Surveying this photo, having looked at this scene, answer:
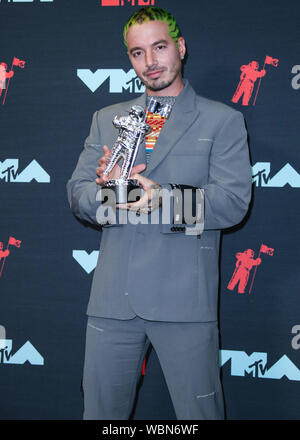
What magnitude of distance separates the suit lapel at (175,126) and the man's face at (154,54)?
8 centimetres

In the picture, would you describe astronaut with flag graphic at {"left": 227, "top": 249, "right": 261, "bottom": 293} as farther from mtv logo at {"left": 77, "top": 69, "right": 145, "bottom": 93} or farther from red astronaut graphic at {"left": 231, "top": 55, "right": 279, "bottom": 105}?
mtv logo at {"left": 77, "top": 69, "right": 145, "bottom": 93}

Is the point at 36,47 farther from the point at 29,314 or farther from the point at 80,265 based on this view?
the point at 29,314

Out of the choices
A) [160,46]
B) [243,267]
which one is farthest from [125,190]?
[243,267]

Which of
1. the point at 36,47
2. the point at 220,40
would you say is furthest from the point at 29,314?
the point at 220,40

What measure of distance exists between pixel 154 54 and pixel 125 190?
54 centimetres

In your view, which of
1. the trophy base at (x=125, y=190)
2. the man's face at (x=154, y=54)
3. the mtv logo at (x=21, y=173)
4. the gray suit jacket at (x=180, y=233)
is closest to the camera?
the trophy base at (x=125, y=190)

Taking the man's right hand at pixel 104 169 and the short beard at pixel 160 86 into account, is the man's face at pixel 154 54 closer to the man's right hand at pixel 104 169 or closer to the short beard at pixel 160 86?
the short beard at pixel 160 86

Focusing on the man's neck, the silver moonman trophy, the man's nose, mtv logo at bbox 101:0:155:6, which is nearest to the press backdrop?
mtv logo at bbox 101:0:155:6

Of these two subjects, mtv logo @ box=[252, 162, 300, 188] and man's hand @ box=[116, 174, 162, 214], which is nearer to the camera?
man's hand @ box=[116, 174, 162, 214]

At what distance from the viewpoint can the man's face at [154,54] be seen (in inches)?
65.6

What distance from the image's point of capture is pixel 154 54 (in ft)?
5.48

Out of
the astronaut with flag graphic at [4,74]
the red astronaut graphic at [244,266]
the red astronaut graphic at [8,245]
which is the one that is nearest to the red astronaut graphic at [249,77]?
the red astronaut graphic at [244,266]

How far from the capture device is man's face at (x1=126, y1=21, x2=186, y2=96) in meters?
1.67

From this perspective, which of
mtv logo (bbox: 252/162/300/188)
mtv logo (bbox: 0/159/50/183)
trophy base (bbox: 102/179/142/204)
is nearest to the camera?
trophy base (bbox: 102/179/142/204)
